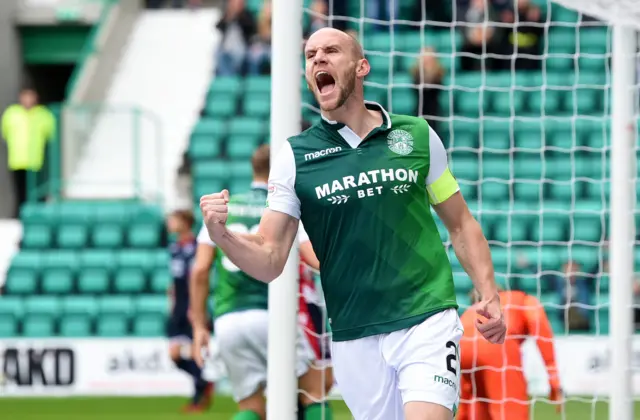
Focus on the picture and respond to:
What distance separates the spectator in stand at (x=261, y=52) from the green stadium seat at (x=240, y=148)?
1.20 metres

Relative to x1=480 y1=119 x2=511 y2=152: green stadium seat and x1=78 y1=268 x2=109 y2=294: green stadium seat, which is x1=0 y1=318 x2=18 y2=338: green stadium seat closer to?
x1=78 y1=268 x2=109 y2=294: green stadium seat

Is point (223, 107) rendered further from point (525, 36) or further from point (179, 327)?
point (179, 327)

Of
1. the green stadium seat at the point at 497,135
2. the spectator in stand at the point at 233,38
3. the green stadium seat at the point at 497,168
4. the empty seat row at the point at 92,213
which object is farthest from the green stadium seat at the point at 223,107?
the green stadium seat at the point at 497,168

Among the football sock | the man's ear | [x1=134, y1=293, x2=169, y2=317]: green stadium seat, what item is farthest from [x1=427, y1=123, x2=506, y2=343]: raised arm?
[x1=134, y1=293, x2=169, y2=317]: green stadium seat

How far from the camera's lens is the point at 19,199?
64.0ft

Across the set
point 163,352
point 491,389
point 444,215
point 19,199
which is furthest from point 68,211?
point 444,215

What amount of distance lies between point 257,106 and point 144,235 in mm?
2201

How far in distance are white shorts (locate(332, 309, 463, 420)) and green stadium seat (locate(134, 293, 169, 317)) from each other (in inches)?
363

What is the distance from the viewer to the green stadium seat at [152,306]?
1352 cm

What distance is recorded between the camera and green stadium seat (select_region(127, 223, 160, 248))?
14508 mm

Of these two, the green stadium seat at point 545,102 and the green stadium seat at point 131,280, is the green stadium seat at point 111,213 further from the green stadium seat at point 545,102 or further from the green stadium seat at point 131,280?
the green stadium seat at point 545,102

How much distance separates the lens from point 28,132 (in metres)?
15.8

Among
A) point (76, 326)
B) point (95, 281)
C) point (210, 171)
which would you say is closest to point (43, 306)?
point (76, 326)

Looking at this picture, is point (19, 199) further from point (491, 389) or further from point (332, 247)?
point (332, 247)
